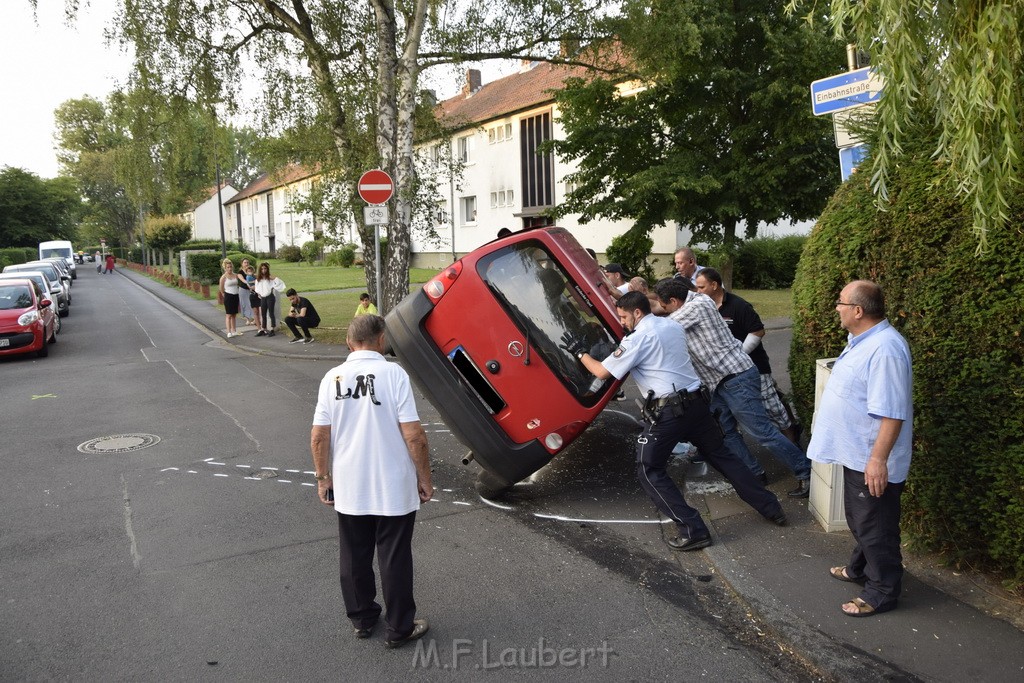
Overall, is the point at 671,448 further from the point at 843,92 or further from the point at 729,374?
the point at 843,92

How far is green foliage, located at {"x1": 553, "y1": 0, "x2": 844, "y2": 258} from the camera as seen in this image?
18094 millimetres

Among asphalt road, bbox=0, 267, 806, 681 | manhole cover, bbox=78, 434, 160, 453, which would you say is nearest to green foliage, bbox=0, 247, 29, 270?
asphalt road, bbox=0, 267, 806, 681

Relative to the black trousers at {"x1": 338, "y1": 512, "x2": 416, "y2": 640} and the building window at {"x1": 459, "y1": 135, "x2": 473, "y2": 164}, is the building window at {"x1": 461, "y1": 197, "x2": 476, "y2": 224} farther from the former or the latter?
the black trousers at {"x1": 338, "y1": 512, "x2": 416, "y2": 640}

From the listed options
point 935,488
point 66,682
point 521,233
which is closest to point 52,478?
point 66,682

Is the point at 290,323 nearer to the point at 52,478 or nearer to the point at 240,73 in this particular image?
the point at 240,73

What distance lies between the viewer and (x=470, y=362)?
20.4ft

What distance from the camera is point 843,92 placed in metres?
6.38

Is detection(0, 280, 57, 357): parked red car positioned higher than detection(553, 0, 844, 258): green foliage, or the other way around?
detection(553, 0, 844, 258): green foliage

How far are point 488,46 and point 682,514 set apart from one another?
39.7 feet

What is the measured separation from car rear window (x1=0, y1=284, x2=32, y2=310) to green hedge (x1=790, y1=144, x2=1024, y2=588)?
54.8 ft

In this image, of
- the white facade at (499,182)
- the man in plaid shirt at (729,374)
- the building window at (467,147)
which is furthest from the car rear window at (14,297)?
the building window at (467,147)

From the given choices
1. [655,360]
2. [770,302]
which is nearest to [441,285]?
[655,360]

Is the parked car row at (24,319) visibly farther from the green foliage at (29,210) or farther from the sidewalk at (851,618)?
the green foliage at (29,210)

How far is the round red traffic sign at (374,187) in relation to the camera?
12297 millimetres
